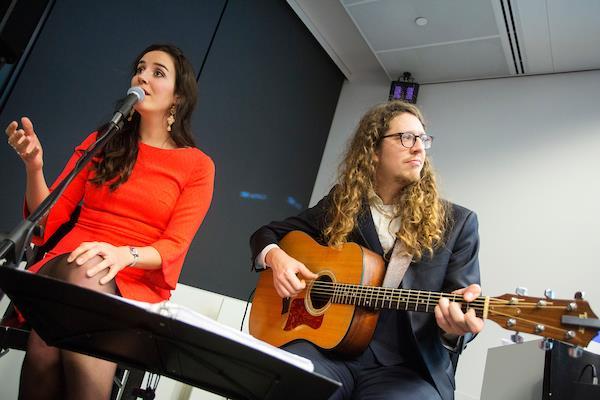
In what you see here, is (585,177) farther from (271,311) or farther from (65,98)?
(65,98)

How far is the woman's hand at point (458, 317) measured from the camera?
50.4 inches

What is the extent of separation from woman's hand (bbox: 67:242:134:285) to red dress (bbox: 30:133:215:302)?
133 millimetres

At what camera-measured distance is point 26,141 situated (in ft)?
4.68

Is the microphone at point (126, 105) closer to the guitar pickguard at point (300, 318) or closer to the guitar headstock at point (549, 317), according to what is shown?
the guitar pickguard at point (300, 318)

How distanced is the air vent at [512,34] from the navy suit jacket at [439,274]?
2190 millimetres

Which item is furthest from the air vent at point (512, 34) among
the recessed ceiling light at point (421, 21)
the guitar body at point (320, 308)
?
the guitar body at point (320, 308)

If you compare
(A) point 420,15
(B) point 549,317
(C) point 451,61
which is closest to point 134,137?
(B) point 549,317

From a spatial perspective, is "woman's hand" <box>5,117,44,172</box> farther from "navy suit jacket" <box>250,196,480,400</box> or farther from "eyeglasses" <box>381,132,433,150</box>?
"eyeglasses" <box>381,132,433,150</box>

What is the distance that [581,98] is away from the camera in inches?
142

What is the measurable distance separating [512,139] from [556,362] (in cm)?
236

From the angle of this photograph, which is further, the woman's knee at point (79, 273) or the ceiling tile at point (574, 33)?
the ceiling tile at point (574, 33)

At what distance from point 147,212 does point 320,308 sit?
716 millimetres

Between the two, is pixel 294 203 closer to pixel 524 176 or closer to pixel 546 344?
pixel 524 176

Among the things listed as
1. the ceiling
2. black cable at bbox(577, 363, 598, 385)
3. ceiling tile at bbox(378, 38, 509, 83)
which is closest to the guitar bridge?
black cable at bbox(577, 363, 598, 385)
